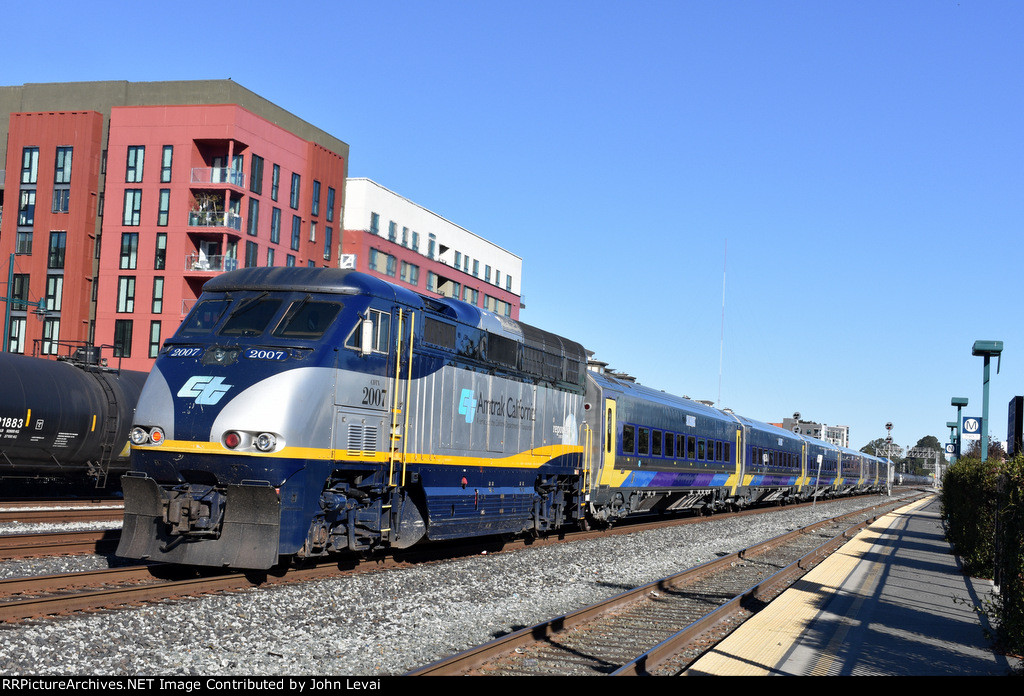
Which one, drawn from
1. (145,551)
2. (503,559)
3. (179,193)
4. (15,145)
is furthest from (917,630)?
(15,145)

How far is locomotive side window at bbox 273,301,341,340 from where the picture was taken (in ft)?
41.7

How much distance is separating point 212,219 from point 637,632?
159 ft

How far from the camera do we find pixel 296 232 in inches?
2400

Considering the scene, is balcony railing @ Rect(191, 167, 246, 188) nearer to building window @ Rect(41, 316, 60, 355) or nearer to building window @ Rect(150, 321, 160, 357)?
building window @ Rect(150, 321, 160, 357)

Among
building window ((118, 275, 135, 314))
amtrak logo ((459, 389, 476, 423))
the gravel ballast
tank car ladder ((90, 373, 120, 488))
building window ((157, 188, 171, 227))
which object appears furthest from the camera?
building window ((118, 275, 135, 314))

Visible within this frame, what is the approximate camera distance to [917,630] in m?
12.1

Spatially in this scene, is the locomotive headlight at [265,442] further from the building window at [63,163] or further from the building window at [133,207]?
the building window at [63,163]

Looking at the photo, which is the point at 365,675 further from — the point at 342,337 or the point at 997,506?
the point at 997,506

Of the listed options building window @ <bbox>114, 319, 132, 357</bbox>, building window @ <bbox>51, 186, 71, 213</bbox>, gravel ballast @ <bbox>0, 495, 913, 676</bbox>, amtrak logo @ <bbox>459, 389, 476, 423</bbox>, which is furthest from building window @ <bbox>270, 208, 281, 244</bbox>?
gravel ballast @ <bbox>0, 495, 913, 676</bbox>

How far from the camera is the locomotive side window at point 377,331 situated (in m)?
13.1

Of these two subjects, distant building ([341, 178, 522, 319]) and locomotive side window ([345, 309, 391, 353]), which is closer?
locomotive side window ([345, 309, 391, 353])

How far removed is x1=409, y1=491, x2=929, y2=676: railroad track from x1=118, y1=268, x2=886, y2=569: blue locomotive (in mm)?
3557

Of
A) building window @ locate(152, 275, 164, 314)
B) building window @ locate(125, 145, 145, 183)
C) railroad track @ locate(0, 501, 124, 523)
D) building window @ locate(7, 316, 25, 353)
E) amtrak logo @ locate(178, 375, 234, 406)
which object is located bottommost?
railroad track @ locate(0, 501, 124, 523)

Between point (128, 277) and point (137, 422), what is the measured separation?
47567 millimetres
